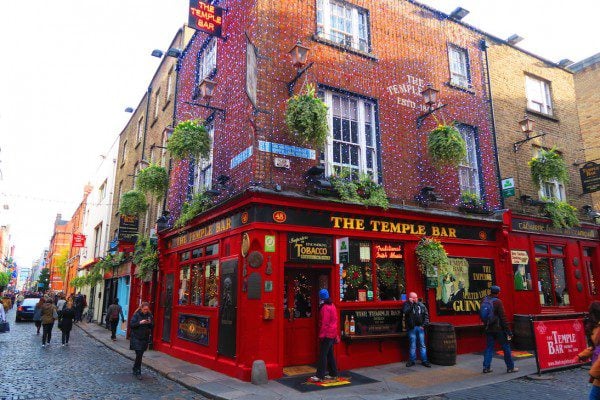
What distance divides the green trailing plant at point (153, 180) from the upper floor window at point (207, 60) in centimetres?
361

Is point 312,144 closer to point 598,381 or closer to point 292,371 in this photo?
point 292,371

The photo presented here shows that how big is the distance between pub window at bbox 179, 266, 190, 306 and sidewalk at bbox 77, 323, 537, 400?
203 centimetres

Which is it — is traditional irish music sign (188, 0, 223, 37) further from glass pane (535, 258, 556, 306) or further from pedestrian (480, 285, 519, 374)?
glass pane (535, 258, 556, 306)

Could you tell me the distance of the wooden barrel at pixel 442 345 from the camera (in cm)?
1002

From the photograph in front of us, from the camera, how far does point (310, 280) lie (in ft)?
34.3

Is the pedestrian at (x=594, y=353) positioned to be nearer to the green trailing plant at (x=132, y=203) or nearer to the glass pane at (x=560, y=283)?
the glass pane at (x=560, y=283)

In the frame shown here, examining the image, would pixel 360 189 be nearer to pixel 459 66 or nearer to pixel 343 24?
pixel 343 24

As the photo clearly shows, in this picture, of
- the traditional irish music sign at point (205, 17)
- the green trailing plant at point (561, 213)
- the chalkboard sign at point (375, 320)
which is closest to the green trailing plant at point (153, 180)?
the traditional irish music sign at point (205, 17)

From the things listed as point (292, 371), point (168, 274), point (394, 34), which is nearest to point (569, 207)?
point (394, 34)

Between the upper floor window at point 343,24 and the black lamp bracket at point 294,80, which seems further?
the upper floor window at point 343,24

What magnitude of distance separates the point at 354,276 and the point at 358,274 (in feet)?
0.47

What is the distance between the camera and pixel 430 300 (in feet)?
37.4

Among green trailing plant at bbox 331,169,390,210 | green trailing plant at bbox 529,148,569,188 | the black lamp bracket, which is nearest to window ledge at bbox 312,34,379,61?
the black lamp bracket

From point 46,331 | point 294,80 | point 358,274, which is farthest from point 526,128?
point 46,331
